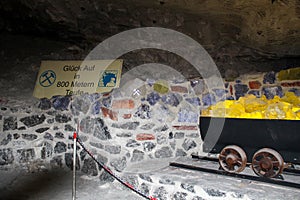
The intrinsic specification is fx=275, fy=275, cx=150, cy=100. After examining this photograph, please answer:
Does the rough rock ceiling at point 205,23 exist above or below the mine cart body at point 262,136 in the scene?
above

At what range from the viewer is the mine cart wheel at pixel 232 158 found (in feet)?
8.23

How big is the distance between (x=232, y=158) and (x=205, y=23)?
1.45 meters

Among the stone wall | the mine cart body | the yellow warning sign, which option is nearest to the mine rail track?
the mine cart body

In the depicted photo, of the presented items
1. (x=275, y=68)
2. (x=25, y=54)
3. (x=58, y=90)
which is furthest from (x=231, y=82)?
(x=25, y=54)

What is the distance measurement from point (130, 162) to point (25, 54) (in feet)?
7.71

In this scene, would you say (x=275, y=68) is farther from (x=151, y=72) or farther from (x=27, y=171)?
(x=27, y=171)

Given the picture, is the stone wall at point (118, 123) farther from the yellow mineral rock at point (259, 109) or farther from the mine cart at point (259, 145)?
the mine cart at point (259, 145)

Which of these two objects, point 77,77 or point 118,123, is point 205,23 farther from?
point 77,77

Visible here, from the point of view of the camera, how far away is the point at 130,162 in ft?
10.4

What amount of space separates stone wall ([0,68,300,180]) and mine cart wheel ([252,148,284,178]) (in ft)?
3.28

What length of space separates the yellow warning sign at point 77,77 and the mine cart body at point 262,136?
1474 mm

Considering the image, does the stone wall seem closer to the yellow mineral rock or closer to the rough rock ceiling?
the rough rock ceiling

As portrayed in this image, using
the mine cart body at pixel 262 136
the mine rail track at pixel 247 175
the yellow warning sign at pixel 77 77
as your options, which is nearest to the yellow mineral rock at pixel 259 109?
the mine cart body at pixel 262 136

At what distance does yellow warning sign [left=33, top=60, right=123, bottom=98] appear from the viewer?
3.58m
